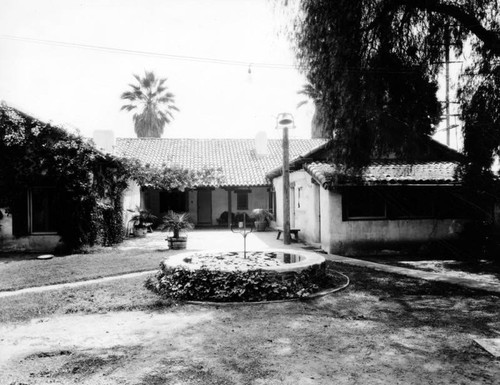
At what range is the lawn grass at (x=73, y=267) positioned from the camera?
29.0 feet

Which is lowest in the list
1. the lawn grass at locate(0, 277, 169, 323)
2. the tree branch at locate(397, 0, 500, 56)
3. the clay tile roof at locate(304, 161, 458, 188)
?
the lawn grass at locate(0, 277, 169, 323)

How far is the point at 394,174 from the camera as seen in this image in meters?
12.9

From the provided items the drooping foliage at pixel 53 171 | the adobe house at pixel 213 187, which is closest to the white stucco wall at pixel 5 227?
the drooping foliage at pixel 53 171

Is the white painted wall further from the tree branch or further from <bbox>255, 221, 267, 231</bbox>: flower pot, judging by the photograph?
the tree branch

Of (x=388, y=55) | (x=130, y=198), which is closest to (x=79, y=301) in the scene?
(x=388, y=55)

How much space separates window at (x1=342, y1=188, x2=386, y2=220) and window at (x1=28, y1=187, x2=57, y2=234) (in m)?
10.3

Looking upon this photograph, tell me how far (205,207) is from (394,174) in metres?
13.3

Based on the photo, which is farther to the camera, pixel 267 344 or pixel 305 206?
pixel 305 206

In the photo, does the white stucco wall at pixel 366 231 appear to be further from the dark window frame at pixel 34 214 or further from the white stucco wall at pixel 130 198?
the dark window frame at pixel 34 214

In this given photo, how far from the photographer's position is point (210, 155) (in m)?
25.9

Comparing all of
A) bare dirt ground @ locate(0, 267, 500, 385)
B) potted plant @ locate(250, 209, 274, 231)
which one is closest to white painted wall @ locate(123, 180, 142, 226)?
potted plant @ locate(250, 209, 274, 231)

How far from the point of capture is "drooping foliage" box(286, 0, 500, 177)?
816 centimetres

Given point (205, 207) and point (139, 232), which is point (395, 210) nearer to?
point (139, 232)

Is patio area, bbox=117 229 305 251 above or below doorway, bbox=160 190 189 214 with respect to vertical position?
below
